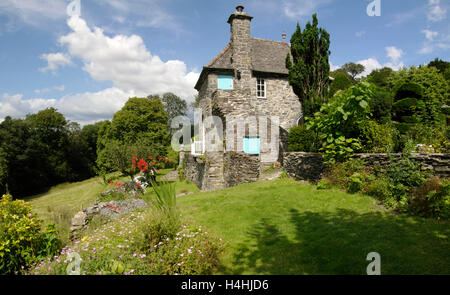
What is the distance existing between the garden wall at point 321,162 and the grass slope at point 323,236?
1.48 meters

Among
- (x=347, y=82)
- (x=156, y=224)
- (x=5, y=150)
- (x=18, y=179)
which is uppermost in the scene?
(x=347, y=82)

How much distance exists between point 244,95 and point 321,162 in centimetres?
669

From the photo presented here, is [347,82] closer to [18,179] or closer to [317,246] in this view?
[317,246]

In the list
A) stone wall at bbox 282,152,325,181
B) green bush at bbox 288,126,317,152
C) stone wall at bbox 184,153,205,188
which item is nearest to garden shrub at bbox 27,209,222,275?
stone wall at bbox 282,152,325,181

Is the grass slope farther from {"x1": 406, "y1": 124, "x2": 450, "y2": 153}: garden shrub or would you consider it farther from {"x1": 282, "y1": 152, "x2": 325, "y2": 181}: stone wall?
{"x1": 406, "y1": 124, "x2": 450, "y2": 153}: garden shrub

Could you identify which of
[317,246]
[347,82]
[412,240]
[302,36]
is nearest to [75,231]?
[317,246]

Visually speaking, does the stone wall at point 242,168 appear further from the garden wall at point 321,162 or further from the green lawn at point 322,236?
the green lawn at point 322,236

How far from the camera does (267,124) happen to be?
17.8 m

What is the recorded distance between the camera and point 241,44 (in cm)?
1816

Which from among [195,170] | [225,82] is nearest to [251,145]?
[195,170]

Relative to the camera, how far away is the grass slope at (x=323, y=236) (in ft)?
13.1

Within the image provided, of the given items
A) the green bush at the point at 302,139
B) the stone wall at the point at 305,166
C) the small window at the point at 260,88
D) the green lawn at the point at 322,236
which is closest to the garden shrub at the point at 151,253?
the green lawn at the point at 322,236

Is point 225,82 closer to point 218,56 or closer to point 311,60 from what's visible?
point 218,56
